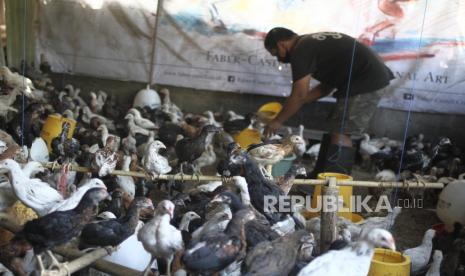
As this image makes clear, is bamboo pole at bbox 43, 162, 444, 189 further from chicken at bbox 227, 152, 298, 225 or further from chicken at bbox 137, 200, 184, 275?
chicken at bbox 137, 200, 184, 275

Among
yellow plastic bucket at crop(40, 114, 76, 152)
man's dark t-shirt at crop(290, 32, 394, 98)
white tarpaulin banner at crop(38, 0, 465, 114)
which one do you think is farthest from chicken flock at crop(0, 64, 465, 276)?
white tarpaulin banner at crop(38, 0, 465, 114)

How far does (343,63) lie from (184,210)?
2.62m

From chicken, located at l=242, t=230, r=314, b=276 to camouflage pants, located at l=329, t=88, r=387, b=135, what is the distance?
3048 mm

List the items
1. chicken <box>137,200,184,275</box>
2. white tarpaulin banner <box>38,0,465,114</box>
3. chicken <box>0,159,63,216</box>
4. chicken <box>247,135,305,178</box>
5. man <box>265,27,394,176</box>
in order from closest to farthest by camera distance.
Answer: chicken <box>137,200,184,275</box> → chicken <box>0,159,63,216</box> → chicken <box>247,135,305,178</box> → man <box>265,27,394,176</box> → white tarpaulin banner <box>38,0,465,114</box>

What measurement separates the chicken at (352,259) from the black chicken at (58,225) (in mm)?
1102

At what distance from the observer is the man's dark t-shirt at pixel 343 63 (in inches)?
207

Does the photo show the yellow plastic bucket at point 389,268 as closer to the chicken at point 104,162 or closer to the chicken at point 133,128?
the chicken at point 104,162

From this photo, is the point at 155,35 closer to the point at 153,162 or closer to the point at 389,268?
the point at 153,162

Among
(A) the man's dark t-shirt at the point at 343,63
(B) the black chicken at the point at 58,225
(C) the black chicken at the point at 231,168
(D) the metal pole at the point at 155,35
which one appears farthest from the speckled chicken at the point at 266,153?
(D) the metal pole at the point at 155,35

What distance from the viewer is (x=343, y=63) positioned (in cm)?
531

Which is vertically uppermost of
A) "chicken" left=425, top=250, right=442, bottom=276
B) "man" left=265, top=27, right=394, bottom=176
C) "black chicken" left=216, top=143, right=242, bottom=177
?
"man" left=265, top=27, right=394, bottom=176

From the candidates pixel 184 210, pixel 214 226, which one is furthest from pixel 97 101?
pixel 214 226

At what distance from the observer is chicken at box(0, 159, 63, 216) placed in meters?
3.06

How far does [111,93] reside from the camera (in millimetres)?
8625
